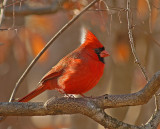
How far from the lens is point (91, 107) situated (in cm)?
308

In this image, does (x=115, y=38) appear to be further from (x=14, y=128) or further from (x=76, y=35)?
(x=76, y=35)

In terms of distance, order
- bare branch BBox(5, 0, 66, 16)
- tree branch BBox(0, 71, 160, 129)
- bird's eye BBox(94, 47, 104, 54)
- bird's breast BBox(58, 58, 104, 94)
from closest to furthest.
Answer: tree branch BBox(0, 71, 160, 129), bird's breast BBox(58, 58, 104, 94), bird's eye BBox(94, 47, 104, 54), bare branch BBox(5, 0, 66, 16)

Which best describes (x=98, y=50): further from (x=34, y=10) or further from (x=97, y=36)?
(x=97, y=36)

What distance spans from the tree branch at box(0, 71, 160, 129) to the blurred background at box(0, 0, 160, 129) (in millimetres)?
646

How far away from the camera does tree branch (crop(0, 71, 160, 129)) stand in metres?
3.04

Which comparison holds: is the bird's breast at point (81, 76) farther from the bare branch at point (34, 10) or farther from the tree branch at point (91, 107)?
Result: the bare branch at point (34, 10)

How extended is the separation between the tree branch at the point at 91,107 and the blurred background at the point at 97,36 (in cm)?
65

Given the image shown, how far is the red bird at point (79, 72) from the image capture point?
3.60 meters

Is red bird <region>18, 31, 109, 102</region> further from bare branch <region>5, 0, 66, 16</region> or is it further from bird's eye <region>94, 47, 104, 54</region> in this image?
bare branch <region>5, 0, 66, 16</region>

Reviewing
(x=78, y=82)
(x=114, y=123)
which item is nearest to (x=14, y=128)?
(x=78, y=82)

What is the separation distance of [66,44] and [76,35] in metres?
0.25

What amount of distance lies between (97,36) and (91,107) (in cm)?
290

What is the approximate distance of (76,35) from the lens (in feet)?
24.8

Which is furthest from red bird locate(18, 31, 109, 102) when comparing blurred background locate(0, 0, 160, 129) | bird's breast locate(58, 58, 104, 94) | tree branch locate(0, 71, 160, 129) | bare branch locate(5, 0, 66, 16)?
bare branch locate(5, 0, 66, 16)
